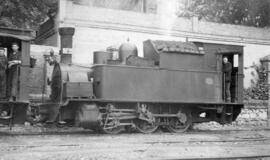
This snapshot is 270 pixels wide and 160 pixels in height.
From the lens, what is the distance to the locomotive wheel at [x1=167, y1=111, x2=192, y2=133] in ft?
42.1

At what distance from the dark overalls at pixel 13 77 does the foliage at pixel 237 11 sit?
2171 centimetres

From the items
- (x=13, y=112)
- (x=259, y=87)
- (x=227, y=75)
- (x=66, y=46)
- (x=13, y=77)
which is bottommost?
(x=13, y=112)

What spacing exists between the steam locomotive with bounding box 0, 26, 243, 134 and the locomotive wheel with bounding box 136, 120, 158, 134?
0.02 m

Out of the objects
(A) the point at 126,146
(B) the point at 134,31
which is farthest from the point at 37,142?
(B) the point at 134,31

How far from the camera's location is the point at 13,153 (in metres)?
7.85

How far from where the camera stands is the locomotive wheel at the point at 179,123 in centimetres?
1283

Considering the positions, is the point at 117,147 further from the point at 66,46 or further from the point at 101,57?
the point at 66,46

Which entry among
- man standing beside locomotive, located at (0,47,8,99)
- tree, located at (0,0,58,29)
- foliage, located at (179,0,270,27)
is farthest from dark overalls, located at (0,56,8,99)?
foliage, located at (179,0,270,27)

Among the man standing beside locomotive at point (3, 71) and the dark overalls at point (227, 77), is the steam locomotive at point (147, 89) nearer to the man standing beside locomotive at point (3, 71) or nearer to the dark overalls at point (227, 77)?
the dark overalls at point (227, 77)

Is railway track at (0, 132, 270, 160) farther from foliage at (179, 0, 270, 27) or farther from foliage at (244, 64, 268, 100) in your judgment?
foliage at (179, 0, 270, 27)

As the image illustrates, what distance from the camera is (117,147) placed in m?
8.98

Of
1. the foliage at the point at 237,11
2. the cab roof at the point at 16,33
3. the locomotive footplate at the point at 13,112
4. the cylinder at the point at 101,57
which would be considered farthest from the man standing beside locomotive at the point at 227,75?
the foliage at the point at 237,11

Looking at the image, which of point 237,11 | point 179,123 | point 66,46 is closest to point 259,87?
point 237,11

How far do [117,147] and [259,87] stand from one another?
1613 cm
